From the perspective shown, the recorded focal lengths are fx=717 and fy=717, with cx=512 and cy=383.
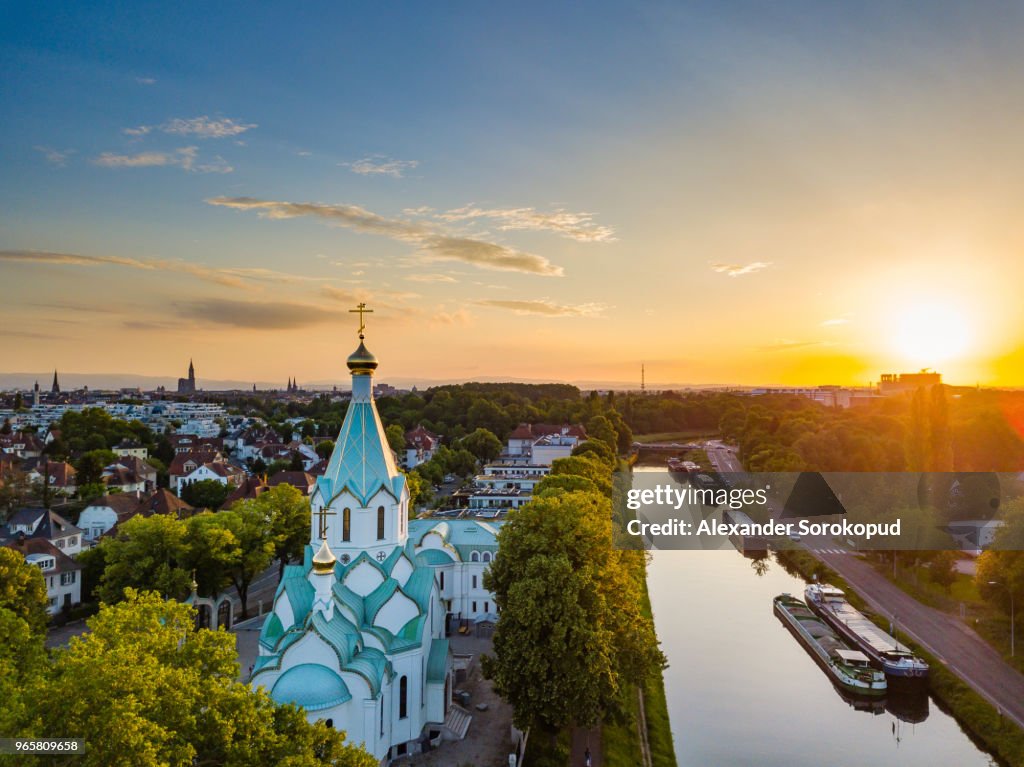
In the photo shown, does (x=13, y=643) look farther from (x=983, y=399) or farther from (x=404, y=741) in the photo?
(x=983, y=399)

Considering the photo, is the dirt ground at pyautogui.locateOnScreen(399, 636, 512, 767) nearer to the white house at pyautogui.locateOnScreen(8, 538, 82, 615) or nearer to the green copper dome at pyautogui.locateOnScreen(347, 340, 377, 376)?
the green copper dome at pyautogui.locateOnScreen(347, 340, 377, 376)

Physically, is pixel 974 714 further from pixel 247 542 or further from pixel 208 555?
pixel 208 555

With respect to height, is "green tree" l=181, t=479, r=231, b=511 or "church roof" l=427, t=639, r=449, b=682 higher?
"green tree" l=181, t=479, r=231, b=511

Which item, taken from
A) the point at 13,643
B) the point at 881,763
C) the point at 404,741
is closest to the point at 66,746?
the point at 13,643

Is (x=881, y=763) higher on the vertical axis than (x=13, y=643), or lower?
lower

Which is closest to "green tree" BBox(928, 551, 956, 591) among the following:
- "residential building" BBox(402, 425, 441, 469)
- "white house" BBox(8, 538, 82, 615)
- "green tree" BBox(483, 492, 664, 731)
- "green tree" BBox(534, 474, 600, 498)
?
"green tree" BBox(534, 474, 600, 498)
